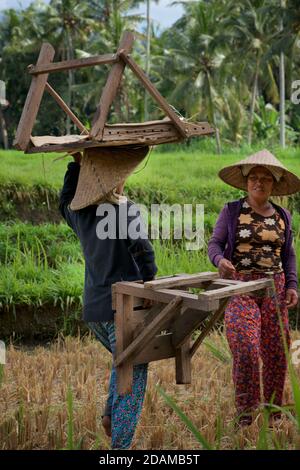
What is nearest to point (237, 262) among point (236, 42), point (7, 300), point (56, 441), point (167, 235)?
point (56, 441)

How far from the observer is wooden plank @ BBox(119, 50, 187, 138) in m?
2.07

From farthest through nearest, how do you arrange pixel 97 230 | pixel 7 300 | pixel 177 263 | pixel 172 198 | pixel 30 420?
pixel 172 198
pixel 177 263
pixel 7 300
pixel 30 420
pixel 97 230

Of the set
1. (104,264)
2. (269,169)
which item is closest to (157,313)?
(104,264)

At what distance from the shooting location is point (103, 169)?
234 cm

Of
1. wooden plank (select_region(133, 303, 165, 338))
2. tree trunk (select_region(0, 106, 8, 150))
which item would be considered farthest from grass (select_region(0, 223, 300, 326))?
tree trunk (select_region(0, 106, 8, 150))

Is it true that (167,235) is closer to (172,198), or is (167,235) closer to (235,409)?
(172,198)

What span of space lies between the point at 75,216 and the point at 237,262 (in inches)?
28.0

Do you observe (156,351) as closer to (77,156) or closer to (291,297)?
(291,297)

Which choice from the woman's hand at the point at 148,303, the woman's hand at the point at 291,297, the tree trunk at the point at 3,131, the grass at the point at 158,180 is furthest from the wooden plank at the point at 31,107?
the tree trunk at the point at 3,131

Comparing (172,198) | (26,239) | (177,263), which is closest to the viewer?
(177,263)

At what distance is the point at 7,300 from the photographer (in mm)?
4645

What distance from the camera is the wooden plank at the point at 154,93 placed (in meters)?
2.07

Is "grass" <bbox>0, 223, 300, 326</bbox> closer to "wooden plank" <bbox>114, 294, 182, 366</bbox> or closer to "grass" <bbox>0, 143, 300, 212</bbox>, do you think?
"grass" <bbox>0, 143, 300, 212</bbox>

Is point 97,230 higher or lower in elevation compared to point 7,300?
higher
